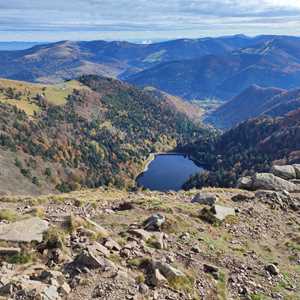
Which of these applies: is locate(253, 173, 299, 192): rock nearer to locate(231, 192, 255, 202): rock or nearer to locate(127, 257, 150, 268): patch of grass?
locate(231, 192, 255, 202): rock

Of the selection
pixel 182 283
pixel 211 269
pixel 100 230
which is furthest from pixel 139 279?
pixel 100 230

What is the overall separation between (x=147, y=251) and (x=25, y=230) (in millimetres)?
6712

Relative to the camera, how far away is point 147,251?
21.3 m

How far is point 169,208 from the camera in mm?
29328

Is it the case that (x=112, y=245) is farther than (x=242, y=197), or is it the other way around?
(x=242, y=197)

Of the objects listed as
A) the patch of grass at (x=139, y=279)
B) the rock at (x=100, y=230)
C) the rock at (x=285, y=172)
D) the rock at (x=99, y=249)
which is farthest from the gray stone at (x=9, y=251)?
the rock at (x=285, y=172)

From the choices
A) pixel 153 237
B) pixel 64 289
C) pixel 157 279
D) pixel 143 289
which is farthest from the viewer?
pixel 153 237

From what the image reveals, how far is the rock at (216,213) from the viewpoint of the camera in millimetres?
28016

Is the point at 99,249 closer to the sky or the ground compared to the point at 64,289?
closer to the ground

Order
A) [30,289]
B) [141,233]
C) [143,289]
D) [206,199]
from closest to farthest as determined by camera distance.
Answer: [30,289], [143,289], [141,233], [206,199]

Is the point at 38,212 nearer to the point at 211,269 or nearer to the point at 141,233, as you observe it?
the point at 141,233

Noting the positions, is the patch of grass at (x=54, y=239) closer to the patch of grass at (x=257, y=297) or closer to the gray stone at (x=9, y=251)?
the gray stone at (x=9, y=251)

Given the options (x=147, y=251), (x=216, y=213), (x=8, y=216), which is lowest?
(x=216, y=213)

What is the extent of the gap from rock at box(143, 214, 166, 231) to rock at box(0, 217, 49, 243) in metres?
5.96
